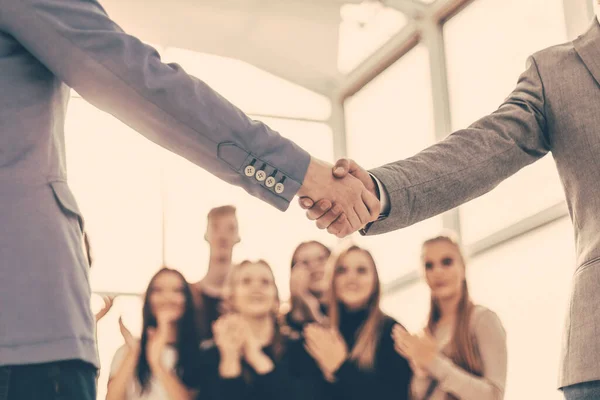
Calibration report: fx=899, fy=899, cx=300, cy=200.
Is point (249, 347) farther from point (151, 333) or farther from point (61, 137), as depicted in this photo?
point (61, 137)

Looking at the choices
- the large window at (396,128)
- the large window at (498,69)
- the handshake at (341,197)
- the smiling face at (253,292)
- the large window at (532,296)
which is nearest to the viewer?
the handshake at (341,197)

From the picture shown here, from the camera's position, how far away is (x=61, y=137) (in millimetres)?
1242

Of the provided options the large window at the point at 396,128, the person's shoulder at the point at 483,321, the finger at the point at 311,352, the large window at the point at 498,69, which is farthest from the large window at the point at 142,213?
the person's shoulder at the point at 483,321

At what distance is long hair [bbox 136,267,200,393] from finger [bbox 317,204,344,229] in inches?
72.6

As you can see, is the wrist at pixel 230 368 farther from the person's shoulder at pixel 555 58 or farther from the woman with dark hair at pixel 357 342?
the person's shoulder at pixel 555 58

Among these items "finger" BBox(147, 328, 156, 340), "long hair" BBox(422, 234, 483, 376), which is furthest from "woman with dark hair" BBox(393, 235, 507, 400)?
"finger" BBox(147, 328, 156, 340)

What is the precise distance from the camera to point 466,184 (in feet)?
5.26

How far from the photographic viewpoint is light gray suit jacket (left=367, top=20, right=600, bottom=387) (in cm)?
133

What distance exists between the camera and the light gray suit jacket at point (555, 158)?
1.33 metres

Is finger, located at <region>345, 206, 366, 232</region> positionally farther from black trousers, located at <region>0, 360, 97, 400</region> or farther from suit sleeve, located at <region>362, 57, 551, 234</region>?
black trousers, located at <region>0, 360, 97, 400</region>

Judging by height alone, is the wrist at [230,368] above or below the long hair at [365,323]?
below

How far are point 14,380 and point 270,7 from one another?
6.78m

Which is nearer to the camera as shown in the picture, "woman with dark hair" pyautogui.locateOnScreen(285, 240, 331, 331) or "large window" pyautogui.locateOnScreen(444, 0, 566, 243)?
"woman with dark hair" pyautogui.locateOnScreen(285, 240, 331, 331)

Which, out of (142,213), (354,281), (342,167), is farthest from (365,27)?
(342,167)
